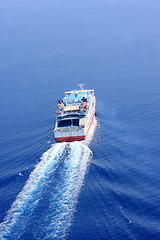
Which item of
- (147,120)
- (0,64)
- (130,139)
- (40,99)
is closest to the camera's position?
(130,139)

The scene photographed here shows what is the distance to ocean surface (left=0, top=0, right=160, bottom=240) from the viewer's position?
4444cm

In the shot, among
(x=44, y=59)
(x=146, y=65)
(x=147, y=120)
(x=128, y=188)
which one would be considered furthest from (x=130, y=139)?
(x=44, y=59)

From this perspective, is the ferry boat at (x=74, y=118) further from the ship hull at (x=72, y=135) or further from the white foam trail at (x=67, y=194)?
the white foam trail at (x=67, y=194)

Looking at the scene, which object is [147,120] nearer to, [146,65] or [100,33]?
[146,65]

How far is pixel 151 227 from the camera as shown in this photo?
42719 mm

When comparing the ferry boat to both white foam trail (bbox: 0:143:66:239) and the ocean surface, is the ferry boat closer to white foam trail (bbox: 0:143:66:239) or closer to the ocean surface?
the ocean surface

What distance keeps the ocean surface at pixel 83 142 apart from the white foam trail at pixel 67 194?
151 mm

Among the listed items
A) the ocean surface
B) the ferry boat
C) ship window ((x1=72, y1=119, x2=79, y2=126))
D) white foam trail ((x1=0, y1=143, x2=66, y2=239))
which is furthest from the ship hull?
white foam trail ((x1=0, y1=143, x2=66, y2=239))

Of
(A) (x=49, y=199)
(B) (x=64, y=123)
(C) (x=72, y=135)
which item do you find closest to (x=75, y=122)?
(B) (x=64, y=123)

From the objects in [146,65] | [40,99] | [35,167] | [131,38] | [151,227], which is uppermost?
[131,38]

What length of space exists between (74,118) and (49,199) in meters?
28.8

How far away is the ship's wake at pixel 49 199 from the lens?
42.8m

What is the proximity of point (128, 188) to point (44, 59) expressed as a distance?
294ft

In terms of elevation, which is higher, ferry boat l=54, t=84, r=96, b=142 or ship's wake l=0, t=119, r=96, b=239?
ferry boat l=54, t=84, r=96, b=142
